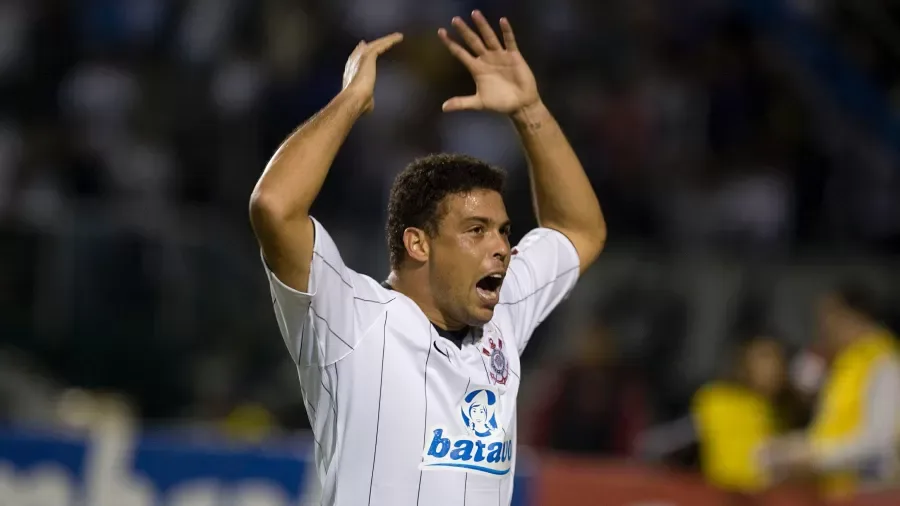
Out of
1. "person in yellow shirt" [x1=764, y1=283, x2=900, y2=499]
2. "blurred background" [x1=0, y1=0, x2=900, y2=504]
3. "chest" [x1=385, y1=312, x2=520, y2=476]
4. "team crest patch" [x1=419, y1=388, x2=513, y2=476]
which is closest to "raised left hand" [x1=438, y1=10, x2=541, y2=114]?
"chest" [x1=385, y1=312, x2=520, y2=476]

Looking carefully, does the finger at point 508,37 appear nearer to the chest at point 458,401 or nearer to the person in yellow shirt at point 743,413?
the chest at point 458,401

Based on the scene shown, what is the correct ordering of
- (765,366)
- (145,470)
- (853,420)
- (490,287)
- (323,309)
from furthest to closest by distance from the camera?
1. (145,470)
2. (765,366)
3. (853,420)
4. (490,287)
5. (323,309)

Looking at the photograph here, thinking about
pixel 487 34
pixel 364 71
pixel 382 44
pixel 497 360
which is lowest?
pixel 497 360

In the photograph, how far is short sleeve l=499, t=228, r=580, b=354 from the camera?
399 centimetres

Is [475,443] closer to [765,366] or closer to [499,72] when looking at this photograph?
[499,72]

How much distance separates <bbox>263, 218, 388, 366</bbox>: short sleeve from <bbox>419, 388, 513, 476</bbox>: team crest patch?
34cm

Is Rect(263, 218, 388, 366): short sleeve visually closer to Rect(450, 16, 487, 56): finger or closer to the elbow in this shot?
the elbow

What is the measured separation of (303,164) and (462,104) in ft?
2.35

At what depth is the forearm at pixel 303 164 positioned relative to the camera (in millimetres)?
3145

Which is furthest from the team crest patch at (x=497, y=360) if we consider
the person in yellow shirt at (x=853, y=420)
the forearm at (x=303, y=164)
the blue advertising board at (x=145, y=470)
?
the blue advertising board at (x=145, y=470)

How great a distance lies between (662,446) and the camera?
287 inches

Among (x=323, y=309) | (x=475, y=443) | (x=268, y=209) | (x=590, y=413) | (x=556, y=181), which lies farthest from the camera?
(x=590, y=413)

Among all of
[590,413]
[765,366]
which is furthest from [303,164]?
[590,413]

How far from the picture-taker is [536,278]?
407cm
